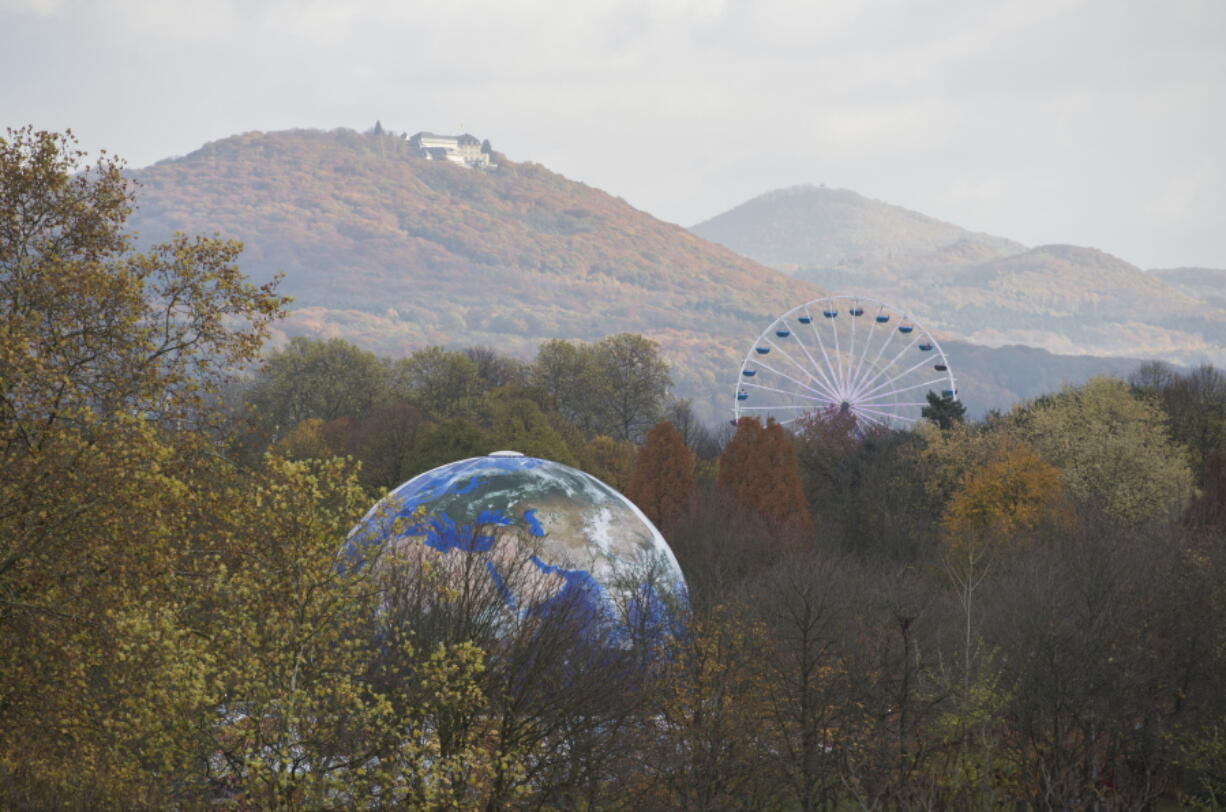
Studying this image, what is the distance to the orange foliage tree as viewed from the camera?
52.7 meters

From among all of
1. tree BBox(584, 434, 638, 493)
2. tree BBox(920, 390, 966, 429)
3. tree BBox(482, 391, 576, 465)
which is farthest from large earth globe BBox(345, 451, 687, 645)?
tree BBox(920, 390, 966, 429)

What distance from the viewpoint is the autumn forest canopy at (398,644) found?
52.2ft

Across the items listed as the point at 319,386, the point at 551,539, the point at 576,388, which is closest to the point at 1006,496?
the point at 551,539

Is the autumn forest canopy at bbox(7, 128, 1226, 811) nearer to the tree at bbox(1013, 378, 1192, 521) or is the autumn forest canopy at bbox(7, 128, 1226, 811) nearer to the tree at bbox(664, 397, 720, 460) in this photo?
the tree at bbox(1013, 378, 1192, 521)

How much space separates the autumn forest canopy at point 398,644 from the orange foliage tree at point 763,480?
5.30m

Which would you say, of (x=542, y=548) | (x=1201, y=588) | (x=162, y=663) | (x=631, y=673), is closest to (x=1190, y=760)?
(x=1201, y=588)

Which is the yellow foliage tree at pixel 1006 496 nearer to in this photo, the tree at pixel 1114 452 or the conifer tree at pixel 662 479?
the tree at pixel 1114 452

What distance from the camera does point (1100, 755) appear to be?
30.6 meters

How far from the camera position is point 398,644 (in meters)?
17.8

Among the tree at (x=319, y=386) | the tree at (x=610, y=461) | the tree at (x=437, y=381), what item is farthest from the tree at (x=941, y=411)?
the tree at (x=319, y=386)

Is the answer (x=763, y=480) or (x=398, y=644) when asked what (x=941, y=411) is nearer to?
(x=763, y=480)

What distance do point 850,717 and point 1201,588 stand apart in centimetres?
1098

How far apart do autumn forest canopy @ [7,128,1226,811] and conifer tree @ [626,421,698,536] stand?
14.9 feet

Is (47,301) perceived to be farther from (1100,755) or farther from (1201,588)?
(1201,588)
